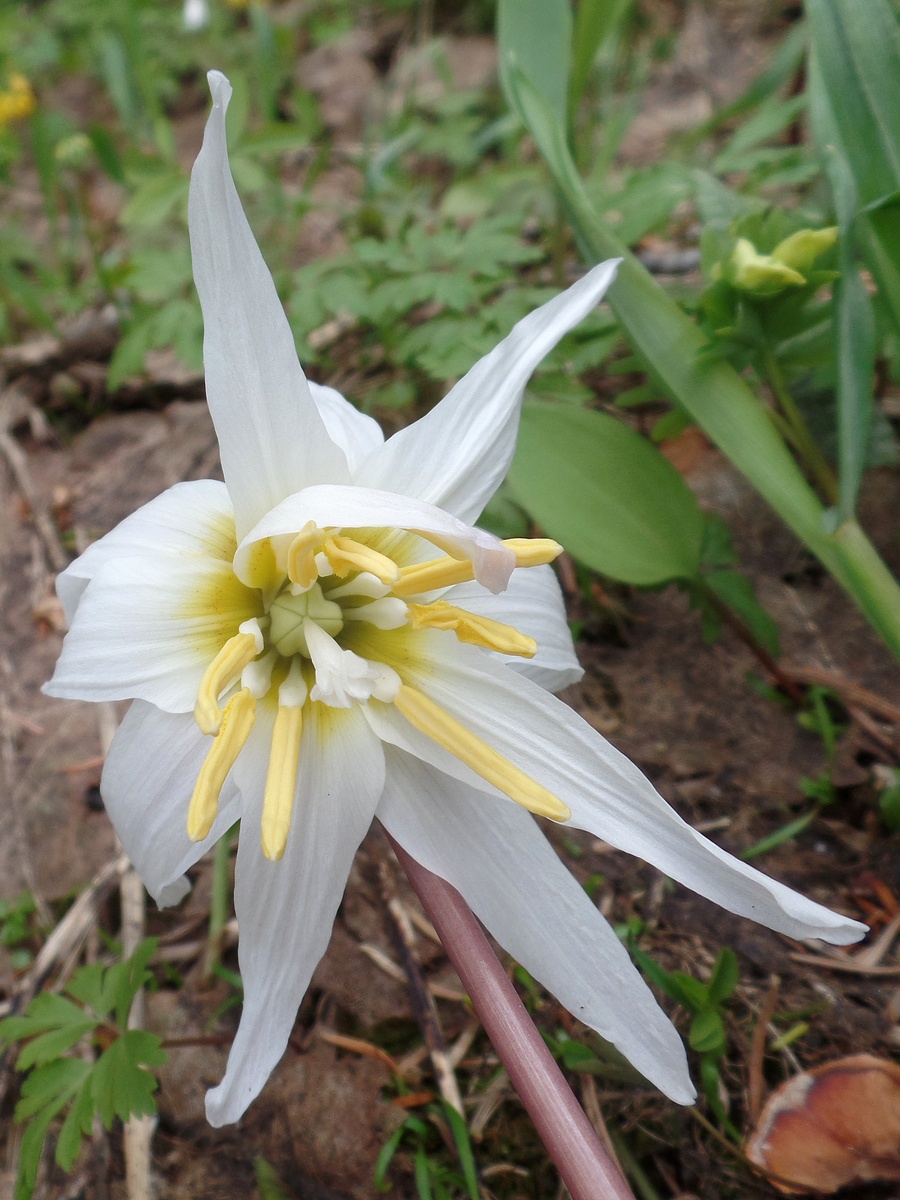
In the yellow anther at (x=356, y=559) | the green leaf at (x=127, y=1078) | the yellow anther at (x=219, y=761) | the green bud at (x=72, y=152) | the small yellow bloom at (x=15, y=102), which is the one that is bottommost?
the green leaf at (x=127, y=1078)

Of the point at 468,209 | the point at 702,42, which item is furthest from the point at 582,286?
the point at 702,42

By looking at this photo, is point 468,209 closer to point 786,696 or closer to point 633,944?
point 786,696

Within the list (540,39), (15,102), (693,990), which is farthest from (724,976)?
(15,102)

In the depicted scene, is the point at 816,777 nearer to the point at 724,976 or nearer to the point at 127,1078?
the point at 724,976

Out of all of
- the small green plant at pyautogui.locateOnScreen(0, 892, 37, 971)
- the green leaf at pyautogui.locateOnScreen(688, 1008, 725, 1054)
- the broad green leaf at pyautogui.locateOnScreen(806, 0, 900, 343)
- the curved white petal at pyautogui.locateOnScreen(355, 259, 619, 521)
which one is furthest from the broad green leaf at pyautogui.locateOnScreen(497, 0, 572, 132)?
the small green plant at pyautogui.locateOnScreen(0, 892, 37, 971)

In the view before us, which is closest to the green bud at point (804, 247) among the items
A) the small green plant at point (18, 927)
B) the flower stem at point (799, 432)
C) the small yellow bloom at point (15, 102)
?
the flower stem at point (799, 432)

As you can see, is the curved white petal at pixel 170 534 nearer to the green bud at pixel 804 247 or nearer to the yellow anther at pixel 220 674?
the yellow anther at pixel 220 674

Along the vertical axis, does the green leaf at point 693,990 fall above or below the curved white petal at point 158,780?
below
